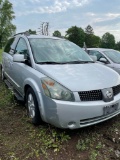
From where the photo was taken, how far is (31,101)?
4121 millimetres

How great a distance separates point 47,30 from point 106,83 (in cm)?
3872

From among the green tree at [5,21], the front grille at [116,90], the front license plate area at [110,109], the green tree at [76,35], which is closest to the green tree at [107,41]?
the green tree at [76,35]

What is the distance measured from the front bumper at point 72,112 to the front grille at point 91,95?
7cm

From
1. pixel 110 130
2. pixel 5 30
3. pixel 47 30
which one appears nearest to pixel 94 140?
pixel 110 130

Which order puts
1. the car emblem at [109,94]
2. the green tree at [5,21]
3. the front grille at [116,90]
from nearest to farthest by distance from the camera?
the car emblem at [109,94]
the front grille at [116,90]
the green tree at [5,21]

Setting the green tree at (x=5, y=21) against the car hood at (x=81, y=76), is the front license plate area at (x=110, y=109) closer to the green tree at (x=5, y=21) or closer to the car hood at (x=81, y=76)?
the car hood at (x=81, y=76)

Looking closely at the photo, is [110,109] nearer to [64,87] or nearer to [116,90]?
[116,90]

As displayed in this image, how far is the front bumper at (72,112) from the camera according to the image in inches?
132

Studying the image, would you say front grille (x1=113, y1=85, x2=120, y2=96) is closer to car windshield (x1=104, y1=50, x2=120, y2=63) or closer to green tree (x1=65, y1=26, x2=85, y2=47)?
Answer: car windshield (x1=104, y1=50, x2=120, y2=63)

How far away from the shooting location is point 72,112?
11.0ft

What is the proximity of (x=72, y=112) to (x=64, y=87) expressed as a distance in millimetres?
399

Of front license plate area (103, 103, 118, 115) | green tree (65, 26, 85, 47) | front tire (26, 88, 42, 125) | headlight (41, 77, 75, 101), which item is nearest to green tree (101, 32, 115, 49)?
green tree (65, 26, 85, 47)

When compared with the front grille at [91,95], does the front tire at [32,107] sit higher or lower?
lower

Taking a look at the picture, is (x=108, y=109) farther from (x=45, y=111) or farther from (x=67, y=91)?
(x=45, y=111)
